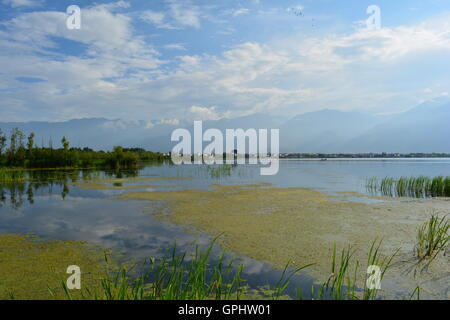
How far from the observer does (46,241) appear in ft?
19.2

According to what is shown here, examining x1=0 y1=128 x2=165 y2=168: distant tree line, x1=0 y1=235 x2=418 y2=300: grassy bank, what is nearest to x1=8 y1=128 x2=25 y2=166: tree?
x1=0 y1=128 x2=165 y2=168: distant tree line

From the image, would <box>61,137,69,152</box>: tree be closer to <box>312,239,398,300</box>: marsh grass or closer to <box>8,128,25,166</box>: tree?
<box>8,128,25,166</box>: tree

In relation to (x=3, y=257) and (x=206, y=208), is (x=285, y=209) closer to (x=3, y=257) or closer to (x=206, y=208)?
(x=206, y=208)

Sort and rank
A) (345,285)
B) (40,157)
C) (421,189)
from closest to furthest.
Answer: (345,285) → (421,189) → (40,157)

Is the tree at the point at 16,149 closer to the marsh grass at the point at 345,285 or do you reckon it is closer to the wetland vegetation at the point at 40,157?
the wetland vegetation at the point at 40,157

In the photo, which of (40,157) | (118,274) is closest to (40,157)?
(40,157)

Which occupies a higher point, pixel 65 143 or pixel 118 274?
pixel 65 143

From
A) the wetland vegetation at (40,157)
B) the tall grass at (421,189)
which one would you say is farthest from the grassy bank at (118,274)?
the wetland vegetation at (40,157)

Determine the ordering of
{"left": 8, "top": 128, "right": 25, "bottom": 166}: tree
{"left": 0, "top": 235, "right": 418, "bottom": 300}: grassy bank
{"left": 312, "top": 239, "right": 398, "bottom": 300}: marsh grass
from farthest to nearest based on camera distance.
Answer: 1. {"left": 8, "top": 128, "right": 25, "bottom": 166}: tree
2. {"left": 0, "top": 235, "right": 418, "bottom": 300}: grassy bank
3. {"left": 312, "top": 239, "right": 398, "bottom": 300}: marsh grass

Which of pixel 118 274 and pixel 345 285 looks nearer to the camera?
pixel 118 274

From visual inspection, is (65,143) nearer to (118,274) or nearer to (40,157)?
(40,157)

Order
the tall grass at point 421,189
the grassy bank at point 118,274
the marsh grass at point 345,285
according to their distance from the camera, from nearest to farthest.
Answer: the marsh grass at point 345,285
the grassy bank at point 118,274
the tall grass at point 421,189
